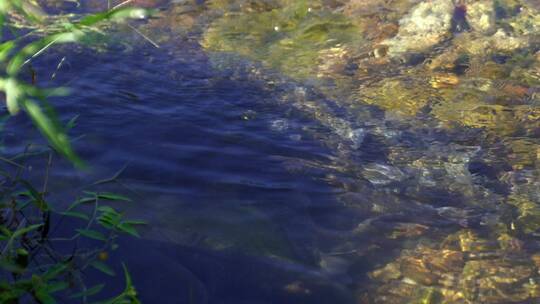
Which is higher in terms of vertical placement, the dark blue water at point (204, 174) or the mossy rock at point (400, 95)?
the mossy rock at point (400, 95)

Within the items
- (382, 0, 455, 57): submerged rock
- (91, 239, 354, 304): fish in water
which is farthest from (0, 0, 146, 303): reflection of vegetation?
(382, 0, 455, 57): submerged rock

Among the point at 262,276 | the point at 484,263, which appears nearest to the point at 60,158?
the point at 262,276

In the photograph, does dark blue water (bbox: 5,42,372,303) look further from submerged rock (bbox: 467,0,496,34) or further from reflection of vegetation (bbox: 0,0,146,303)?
submerged rock (bbox: 467,0,496,34)

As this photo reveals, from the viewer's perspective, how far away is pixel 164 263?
3389 millimetres

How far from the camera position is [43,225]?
2924 millimetres

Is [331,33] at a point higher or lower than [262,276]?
higher

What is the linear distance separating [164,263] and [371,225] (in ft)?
4.10

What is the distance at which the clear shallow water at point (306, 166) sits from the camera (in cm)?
346

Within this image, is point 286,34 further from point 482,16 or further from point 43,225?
point 43,225

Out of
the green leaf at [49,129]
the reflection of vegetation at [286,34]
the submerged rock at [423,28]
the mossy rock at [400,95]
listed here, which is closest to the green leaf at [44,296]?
the green leaf at [49,129]

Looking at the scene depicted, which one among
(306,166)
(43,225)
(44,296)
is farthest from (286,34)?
(44,296)

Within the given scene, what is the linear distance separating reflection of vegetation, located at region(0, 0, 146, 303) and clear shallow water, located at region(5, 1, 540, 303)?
37cm

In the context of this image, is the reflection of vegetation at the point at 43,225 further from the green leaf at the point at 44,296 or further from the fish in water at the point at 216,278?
the fish in water at the point at 216,278

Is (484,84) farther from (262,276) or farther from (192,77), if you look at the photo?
(262,276)
